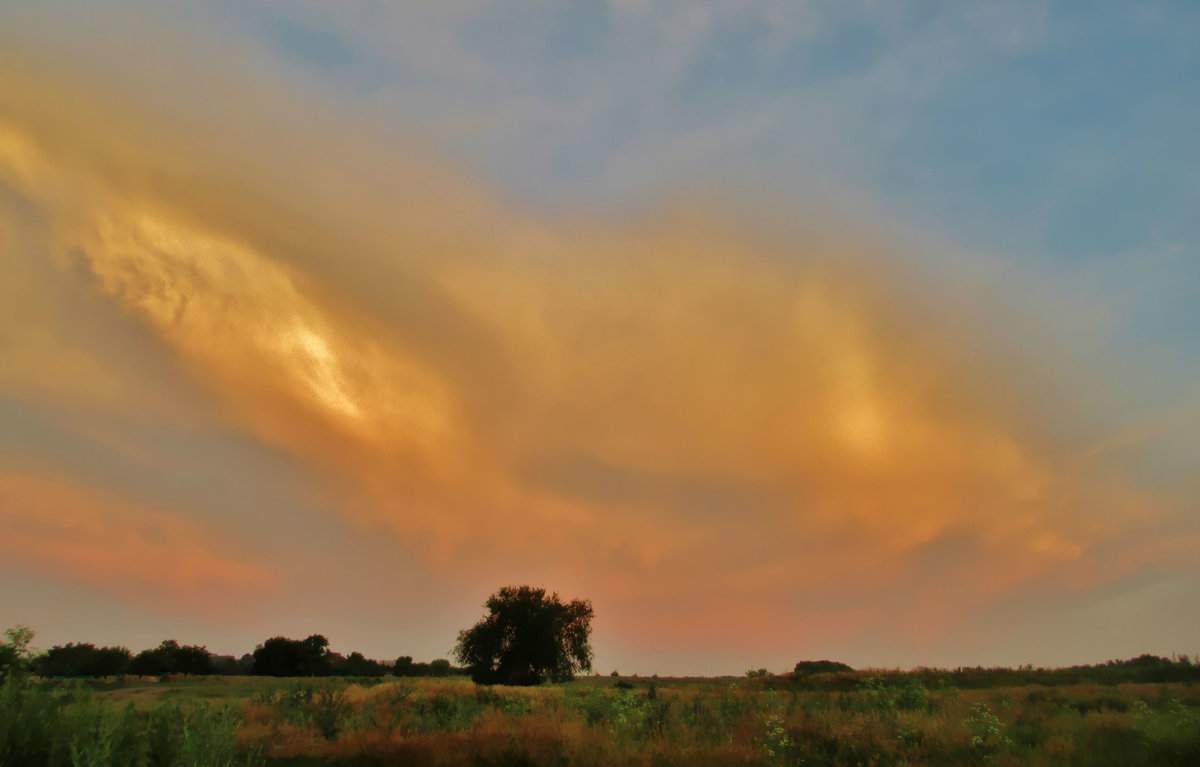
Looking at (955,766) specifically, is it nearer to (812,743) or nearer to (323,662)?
(812,743)

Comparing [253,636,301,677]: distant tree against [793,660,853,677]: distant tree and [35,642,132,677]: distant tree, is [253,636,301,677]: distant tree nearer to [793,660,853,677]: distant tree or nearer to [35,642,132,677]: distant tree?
[35,642,132,677]: distant tree

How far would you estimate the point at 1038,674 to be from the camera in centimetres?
4934

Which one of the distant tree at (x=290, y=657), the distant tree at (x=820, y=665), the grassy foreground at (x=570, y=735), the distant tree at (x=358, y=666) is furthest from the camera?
the distant tree at (x=358, y=666)

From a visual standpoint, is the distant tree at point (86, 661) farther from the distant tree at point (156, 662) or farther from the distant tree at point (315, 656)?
the distant tree at point (315, 656)

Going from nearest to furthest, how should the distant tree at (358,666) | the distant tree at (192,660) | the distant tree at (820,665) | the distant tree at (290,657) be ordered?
the distant tree at (820,665)
the distant tree at (290,657)
the distant tree at (192,660)
the distant tree at (358,666)

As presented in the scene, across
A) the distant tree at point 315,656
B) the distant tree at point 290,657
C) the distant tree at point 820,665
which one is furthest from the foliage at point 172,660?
the distant tree at point 820,665

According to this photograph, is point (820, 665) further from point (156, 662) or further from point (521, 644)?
point (156, 662)

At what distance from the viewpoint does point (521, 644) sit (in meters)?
58.3

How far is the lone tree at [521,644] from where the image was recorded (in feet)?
190

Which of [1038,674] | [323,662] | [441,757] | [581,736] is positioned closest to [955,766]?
[581,736]

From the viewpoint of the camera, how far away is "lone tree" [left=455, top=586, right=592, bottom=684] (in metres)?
57.8

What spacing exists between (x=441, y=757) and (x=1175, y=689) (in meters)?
39.7

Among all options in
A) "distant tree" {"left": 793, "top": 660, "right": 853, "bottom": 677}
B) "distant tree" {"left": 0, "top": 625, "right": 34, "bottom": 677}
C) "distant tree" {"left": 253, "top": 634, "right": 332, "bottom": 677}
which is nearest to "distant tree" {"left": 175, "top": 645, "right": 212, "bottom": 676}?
"distant tree" {"left": 253, "top": 634, "right": 332, "bottom": 677}

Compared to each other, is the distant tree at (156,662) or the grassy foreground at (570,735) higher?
the distant tree at (156,662)
